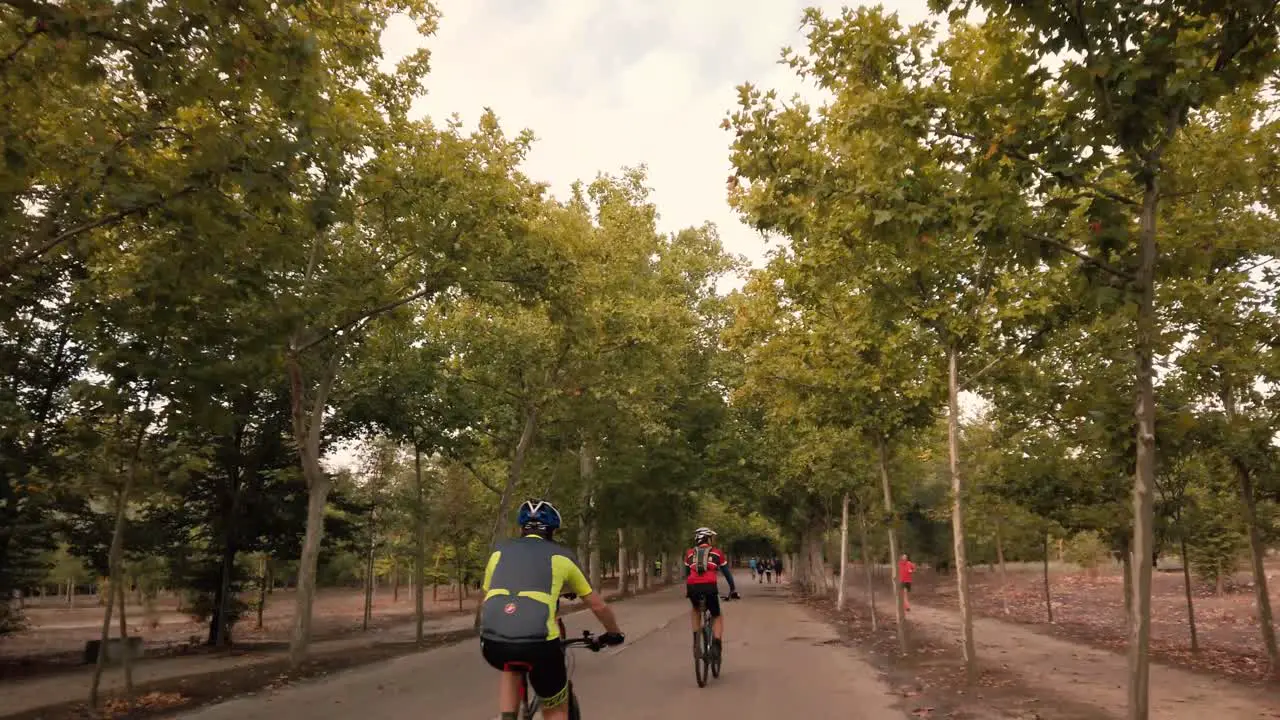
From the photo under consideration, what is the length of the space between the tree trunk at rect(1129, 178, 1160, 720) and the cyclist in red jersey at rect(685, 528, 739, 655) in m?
6.44

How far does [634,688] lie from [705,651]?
1.14 meters

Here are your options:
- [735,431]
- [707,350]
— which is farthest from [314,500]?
[707,350]

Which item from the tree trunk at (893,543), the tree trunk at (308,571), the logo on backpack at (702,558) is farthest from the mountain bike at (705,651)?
the tree trunk at (308,571)

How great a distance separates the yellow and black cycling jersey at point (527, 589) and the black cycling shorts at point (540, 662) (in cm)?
5

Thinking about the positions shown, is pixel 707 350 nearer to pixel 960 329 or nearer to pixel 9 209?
pixel 960 329

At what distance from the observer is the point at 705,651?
11617 millimetres

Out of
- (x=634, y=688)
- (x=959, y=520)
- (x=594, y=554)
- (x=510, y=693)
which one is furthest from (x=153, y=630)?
(x=510, y=693)

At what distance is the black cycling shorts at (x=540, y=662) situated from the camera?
16.2 ft

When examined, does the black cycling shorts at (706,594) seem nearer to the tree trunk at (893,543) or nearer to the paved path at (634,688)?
the paved path at (634,688)

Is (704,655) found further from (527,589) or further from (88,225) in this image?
(88,225)

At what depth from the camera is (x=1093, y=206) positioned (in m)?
6.18

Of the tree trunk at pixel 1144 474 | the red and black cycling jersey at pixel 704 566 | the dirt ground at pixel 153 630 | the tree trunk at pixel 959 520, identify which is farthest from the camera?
the dirt ground at pixel 153 630

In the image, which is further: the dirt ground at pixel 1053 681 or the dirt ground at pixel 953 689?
the dirt ground at pixel 1053 681

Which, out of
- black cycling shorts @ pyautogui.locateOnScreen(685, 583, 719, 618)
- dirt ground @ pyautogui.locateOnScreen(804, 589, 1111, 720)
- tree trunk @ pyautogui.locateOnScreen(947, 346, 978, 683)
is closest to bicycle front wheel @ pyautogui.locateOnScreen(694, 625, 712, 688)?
black cycling shorts @ pyautogui.locateOnScreen(685, 583, 719, 618)
